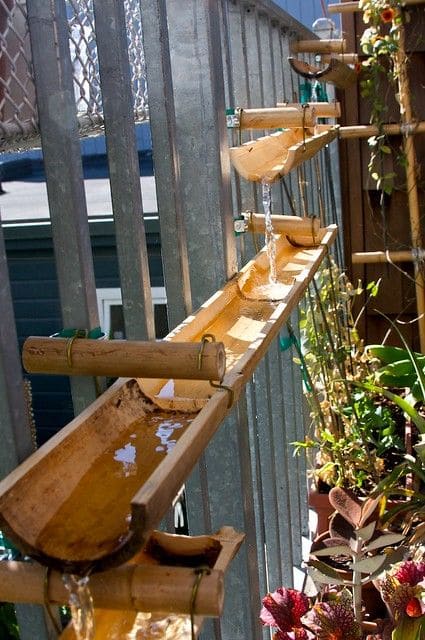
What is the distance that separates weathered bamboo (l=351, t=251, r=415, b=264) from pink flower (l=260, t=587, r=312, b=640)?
2.19 m

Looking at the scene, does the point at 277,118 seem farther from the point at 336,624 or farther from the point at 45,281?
the point at 45,281

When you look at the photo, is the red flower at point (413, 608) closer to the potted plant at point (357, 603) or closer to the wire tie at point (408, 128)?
the potted plant at point (357, 603)

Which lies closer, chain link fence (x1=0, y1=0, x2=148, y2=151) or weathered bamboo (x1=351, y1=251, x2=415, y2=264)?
chain link fence (x1=0, y1=0, x2=148, y2=151)

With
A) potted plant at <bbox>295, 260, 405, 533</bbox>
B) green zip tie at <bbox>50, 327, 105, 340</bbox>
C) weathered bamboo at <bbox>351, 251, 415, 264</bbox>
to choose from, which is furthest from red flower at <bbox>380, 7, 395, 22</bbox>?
green zip tie at <bbox>50, 327, 105, 340</bbox>

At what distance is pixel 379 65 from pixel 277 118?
1.85m

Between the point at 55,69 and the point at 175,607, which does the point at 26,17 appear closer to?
the point at 55,69

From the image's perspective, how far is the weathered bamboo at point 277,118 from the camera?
71.5 inches

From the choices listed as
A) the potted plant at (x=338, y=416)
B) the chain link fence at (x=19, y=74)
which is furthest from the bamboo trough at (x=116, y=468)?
the potted plant at (x=338, y=416)

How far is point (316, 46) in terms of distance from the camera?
9.53 feet

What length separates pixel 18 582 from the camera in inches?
Answer: 33.0

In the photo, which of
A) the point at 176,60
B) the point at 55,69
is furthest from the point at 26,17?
the point at 176,60

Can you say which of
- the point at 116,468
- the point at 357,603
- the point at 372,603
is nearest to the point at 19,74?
the point at 116,468

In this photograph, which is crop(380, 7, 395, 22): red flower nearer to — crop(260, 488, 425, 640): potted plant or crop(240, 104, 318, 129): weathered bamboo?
crop(240, 104, 318, 129): weathered bamboo

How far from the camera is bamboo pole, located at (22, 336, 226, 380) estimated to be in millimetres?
978
